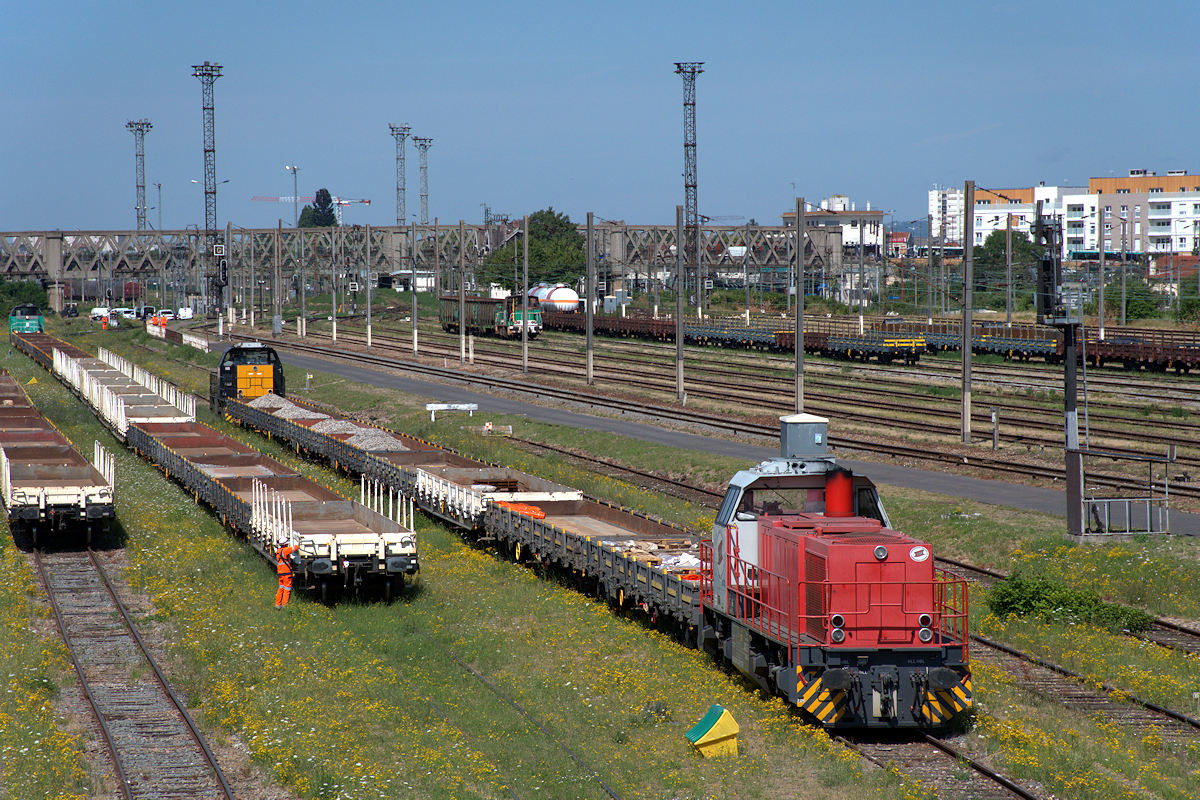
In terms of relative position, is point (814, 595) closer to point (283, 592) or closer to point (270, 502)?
point (283, 592)

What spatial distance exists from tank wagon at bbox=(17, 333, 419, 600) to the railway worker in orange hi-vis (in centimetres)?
14

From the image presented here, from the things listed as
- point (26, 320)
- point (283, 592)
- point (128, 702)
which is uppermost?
point (26, 320)

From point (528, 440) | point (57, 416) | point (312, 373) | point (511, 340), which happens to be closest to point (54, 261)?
point (511, 340)

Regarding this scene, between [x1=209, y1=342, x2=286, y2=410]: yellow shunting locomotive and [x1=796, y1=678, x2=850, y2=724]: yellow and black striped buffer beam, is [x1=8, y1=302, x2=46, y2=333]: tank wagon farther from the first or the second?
[x1=796, y1=678, x2=850, y2=724]: yellow and black striped buffer beam

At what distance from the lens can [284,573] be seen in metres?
22.3

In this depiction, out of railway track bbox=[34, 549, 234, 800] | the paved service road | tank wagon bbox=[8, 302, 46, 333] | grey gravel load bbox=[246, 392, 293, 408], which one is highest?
tank wagon bbox=[8, 302, 46, 333]

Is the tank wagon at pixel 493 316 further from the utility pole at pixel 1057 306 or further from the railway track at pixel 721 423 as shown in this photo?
the utility pole at pixel 1057 306

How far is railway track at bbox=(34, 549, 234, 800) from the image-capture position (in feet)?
47.2

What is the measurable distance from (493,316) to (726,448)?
210 feet

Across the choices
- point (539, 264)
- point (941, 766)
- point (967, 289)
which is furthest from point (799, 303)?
point (539, 264)

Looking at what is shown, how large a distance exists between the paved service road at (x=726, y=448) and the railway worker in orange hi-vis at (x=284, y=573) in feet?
59.8

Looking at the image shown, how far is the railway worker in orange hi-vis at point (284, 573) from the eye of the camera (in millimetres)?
22219

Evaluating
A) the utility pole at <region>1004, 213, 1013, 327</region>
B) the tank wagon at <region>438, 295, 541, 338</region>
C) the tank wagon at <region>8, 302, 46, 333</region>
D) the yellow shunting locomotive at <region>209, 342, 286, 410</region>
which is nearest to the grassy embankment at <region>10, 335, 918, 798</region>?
the yellow shunting locomotive at <region>209, 342, 286, 410</region>

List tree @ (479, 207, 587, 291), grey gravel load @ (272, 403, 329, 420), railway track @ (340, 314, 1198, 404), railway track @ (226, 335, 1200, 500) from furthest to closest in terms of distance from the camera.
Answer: tree @ (479, 207, 587, 291), railway track @ (340, 314, 1198, 404), grey gravel load @ (272, 403, 329, 420), railway track @ (226, 335, 1200, 500)
